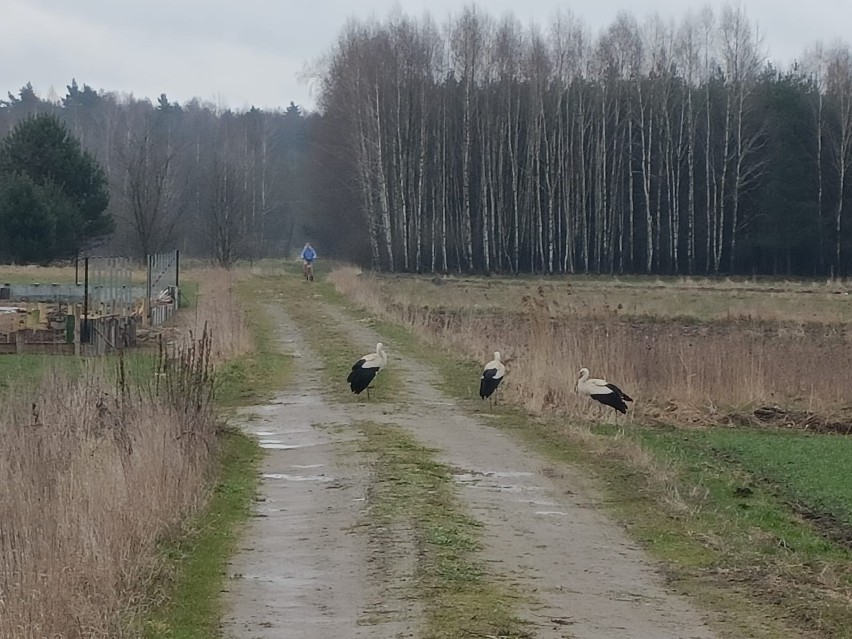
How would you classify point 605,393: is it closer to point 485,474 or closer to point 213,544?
point 485,474

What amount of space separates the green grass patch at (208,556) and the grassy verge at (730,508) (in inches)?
124

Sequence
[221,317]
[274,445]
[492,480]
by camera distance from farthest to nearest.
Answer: [221,317]
[274,445]
[492,480]

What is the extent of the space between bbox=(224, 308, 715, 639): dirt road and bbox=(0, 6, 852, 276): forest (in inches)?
1931

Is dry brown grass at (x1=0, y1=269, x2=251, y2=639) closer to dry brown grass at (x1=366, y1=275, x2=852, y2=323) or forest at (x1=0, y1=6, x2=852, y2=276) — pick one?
dry brown grass at (x1=366, y1=275, x2=852, y2=323)

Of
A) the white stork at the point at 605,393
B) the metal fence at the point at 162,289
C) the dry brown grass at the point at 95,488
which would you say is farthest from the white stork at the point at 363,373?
the metal fence at the point at 162,289

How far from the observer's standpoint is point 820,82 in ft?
231

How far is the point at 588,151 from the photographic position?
6631 centimetres

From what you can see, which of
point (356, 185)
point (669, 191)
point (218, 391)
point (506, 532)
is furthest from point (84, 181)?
point (506, 532)

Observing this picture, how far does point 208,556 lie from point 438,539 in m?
1.72

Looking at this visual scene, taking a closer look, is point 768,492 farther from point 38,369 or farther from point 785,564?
point 38,369

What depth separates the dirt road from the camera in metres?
7.45

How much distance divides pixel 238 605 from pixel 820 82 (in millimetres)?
68550

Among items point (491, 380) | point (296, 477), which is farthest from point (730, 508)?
point (491, 380)

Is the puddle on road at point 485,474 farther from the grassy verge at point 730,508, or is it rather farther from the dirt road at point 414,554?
the grassy verge at point 730,508
